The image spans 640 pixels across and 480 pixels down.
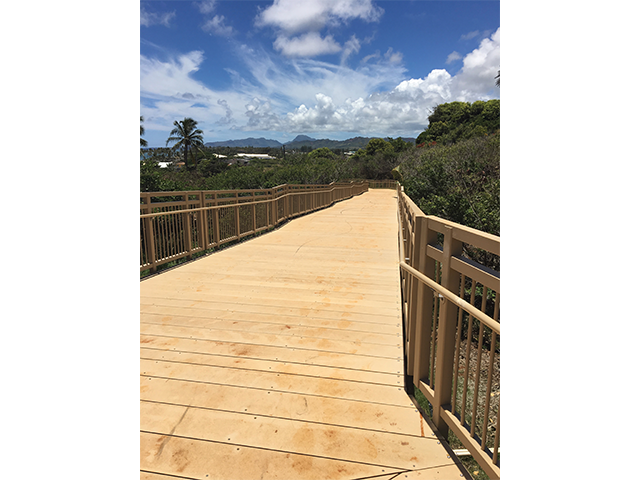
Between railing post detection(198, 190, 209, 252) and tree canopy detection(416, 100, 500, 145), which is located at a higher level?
tree canopy detection(416, 100, 500, 145)

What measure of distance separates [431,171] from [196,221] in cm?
1088

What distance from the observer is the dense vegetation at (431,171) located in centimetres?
1000

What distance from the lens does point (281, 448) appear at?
2.16m

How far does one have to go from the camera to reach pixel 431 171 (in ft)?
49.6

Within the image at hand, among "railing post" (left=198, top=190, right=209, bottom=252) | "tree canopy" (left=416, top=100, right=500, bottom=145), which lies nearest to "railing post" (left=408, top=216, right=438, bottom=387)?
"railing post" (left=198, top=190, right=209, bottom=252)

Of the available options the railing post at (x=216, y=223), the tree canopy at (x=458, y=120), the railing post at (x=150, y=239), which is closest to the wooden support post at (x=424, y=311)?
the railing post at (x=150, y=239)

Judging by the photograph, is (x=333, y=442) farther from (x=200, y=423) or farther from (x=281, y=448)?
(x=200, y=423)

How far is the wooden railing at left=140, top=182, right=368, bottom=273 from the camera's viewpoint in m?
5.58

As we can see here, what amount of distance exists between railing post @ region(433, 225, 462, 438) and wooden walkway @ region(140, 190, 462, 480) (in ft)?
0.55

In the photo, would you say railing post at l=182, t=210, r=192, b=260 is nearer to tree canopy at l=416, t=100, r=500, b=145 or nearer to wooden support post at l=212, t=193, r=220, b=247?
wooden support post at l=212, t=193, r=220, b=247

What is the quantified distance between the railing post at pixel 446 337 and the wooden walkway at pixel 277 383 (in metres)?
0.17
